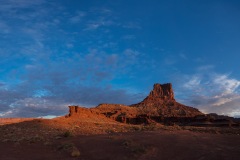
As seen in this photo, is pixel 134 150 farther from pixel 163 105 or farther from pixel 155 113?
pixel 163 105

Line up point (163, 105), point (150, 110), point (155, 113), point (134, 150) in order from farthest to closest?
point (163, 105) → point (150, 110) → point (155, 113) → point (134, 150)

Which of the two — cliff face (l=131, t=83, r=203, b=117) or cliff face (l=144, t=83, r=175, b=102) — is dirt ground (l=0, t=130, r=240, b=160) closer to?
cliff face (l=131, t=83, r=203, b=117)

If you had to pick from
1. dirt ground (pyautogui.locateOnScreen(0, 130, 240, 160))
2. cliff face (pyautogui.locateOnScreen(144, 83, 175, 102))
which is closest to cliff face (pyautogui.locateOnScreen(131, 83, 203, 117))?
cliff face (pyautogui.locateOnScreen(144, 83, 175, 102))

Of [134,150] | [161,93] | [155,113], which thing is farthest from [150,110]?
[134,150]

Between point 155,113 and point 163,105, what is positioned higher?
point 163,105

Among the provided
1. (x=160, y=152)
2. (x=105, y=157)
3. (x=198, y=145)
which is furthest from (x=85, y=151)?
(x=198, y=145)

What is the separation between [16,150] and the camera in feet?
67.1

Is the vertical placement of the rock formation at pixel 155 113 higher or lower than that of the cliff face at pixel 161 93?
lower

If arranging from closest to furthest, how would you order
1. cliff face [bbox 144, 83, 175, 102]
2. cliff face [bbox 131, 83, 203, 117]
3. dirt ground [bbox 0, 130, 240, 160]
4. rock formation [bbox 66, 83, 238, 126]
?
dirt ground [bbox 0, 130, 240, 160]
rock formation [bbox 66, 83, 238, 126]
cliff face [bbox 131, 83, 203, 117]
cliff face [bbox 144, 83, 175, 102]

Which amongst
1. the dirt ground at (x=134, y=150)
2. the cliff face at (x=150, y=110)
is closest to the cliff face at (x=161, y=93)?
the cliff face at (x=150, y=110)

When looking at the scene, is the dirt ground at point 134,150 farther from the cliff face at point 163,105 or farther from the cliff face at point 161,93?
the cliff face at point 161,93

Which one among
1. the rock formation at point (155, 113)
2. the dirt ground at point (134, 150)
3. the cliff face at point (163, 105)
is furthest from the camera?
the cliff face at point (163, 105)

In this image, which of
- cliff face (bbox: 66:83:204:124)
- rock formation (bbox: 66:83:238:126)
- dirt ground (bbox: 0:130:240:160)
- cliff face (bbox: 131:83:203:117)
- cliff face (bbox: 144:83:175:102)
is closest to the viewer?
dirt ground (bbox: 0:130:240:160)

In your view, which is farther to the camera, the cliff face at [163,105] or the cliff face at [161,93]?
the cliff face at [161,93]
